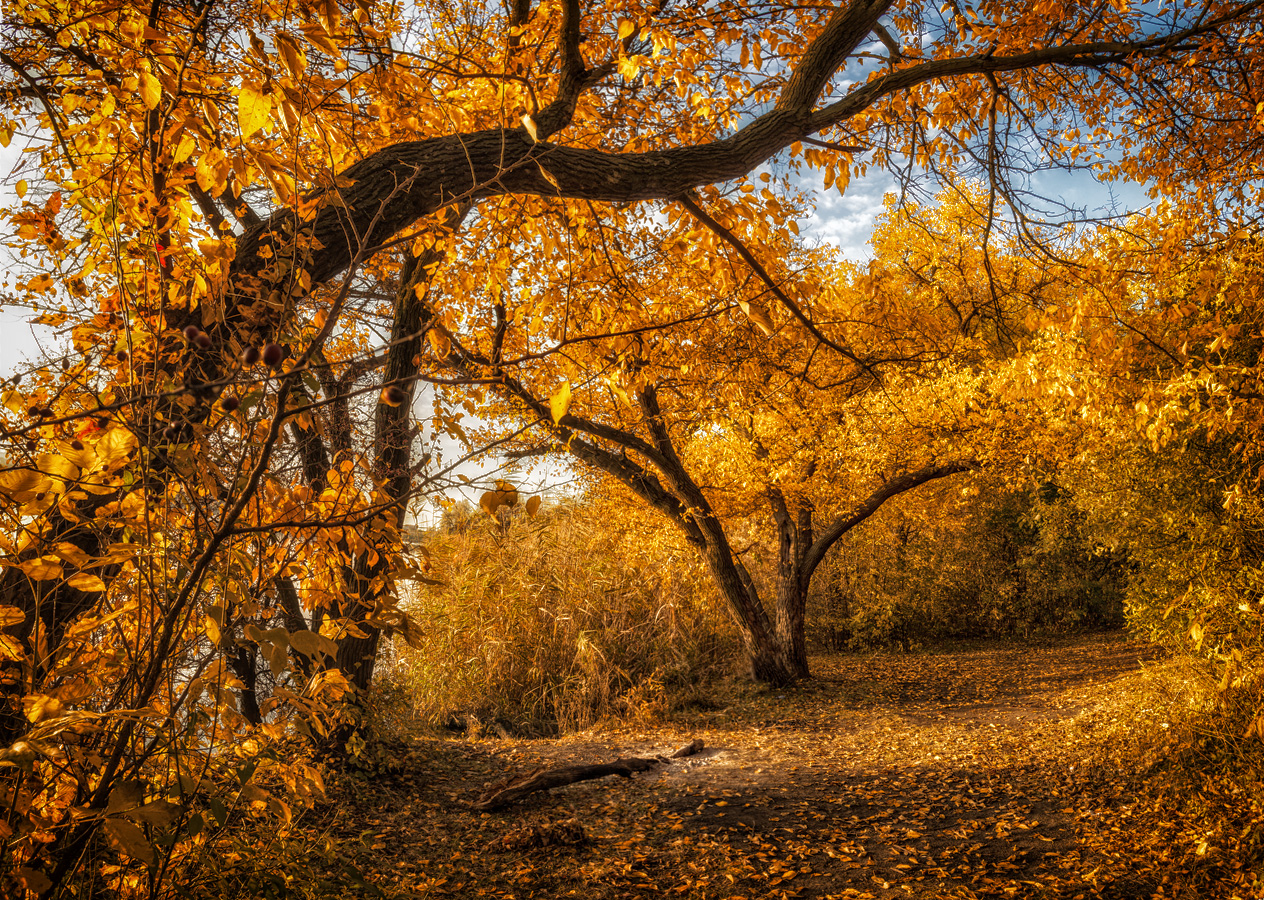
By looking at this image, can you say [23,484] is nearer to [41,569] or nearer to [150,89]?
[41,569]

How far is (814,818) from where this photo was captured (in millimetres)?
3855

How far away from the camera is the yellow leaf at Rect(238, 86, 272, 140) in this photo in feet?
3.51

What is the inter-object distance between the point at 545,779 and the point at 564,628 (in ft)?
10.3

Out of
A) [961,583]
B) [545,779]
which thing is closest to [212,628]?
[545,779]

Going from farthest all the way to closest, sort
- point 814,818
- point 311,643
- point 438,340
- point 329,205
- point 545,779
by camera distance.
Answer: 1. point 545,779
2. point 814,818
3. point 329,205
4. point 438,340
5. point 311,643

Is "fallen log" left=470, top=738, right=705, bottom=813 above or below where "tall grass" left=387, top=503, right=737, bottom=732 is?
below

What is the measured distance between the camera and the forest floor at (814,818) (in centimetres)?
298

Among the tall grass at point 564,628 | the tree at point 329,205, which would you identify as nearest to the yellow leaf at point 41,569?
the tree at point 329,205

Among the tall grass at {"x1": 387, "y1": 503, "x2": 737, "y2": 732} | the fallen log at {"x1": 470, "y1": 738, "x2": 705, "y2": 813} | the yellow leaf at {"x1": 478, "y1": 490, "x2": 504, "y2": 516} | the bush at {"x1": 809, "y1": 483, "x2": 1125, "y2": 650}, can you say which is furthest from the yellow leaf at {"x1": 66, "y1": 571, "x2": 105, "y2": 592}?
the bush at {"x1": 809, "y1": 483, "x2": 1125, "y2": 650}

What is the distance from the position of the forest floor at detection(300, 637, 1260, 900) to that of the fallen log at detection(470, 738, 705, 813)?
0.19ft

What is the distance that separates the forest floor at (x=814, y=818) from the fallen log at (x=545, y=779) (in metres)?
0.06

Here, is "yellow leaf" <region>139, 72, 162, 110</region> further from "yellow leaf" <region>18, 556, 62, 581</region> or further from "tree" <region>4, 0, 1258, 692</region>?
"yellow leaf" <region>18, 556, 62, 581</region>

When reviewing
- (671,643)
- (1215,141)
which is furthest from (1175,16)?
(671,643)

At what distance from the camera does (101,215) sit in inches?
57.1
